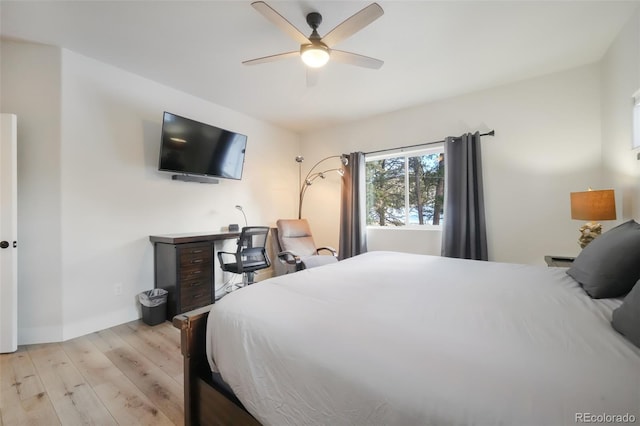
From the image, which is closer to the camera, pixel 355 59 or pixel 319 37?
pixel 319 37

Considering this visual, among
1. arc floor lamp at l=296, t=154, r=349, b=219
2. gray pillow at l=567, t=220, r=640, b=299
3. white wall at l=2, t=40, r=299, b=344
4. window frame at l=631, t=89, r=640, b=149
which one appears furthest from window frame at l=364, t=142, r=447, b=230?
white wall at l=2, t=40, r=299, b=344

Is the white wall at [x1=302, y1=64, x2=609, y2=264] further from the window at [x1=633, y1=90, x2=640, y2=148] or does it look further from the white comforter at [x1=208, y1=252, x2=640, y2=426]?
the white comforter at [x1=208, y1=252, x2=640, y2=426]

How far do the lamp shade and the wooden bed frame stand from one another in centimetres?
301

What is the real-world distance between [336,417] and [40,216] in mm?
3049

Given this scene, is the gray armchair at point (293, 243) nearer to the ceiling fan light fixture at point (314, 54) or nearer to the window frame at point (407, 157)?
the window frame at point (407, 157)

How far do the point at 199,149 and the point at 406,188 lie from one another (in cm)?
287

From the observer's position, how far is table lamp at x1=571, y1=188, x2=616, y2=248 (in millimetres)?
2182

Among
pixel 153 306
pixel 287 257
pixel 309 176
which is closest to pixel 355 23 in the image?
pixel 287 257

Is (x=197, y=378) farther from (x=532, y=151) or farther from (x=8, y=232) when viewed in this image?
(x=532, y=151)

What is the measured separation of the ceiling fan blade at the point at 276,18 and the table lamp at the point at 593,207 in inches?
105

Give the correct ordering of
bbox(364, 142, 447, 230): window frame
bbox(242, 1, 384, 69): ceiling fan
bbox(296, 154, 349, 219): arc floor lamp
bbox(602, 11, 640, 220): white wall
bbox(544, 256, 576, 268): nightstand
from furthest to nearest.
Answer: bbox(296, 154, 349, 219): arc floor lamp, bbox(364, 142, 447, 230): window frame, bbox(544, 256, 576, 268): nightstand, bbox(602, 11, 640, 220): white wall, bbox(242, 1, 384, 69): ceiling fan

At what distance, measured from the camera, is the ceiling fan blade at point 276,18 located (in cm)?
157

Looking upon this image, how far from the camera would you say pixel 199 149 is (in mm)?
3217

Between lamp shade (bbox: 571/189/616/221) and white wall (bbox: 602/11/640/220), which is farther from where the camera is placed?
lamp shade (bbox: 571/189/616/221)
